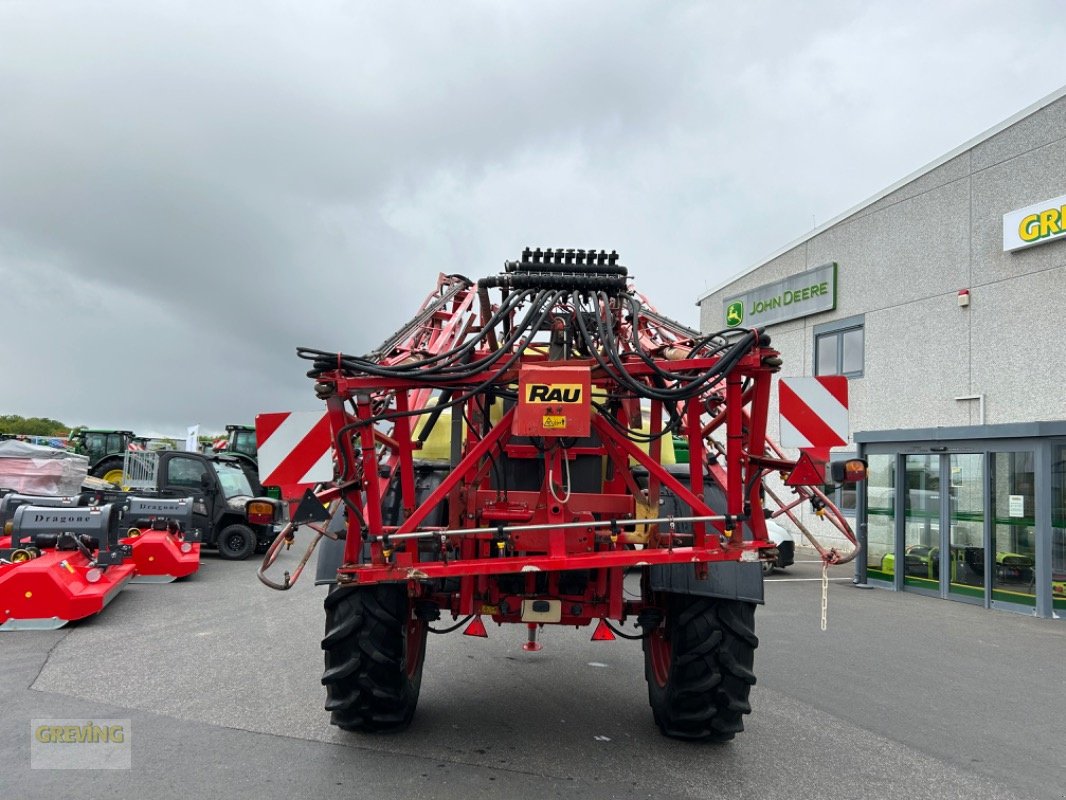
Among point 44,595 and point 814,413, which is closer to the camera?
point 814,413

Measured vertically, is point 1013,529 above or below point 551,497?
below

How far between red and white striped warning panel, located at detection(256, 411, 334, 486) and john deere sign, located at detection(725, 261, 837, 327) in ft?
50.4

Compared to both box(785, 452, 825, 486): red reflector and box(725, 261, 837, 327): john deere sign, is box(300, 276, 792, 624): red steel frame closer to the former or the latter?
box(785, 452, 825, 486): red reflector

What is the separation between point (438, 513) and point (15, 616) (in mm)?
5294

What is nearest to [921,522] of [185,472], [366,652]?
[366,652]

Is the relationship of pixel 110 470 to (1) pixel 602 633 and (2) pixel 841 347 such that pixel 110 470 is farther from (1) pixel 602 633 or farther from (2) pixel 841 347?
(1) pixel 602 633

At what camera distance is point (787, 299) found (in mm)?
19234

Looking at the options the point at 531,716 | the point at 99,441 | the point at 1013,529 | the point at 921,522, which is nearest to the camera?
the point at 531,716

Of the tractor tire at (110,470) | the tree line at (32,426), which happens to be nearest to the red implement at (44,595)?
the tractor tire at (110,470)

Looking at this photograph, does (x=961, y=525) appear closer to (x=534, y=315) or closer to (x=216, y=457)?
(x=534, y=315)

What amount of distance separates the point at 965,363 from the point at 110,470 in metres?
21.0

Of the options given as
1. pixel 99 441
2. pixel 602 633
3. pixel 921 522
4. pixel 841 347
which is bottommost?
pixel 602 633

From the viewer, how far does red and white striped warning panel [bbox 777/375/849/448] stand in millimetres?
4734

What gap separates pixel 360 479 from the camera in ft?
14.0
